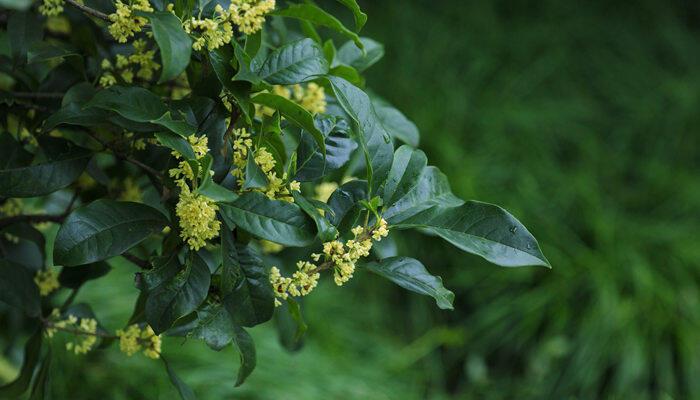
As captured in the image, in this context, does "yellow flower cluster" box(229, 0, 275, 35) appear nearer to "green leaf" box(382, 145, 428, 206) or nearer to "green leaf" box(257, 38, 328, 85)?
"green leaf" box(257, 38, 328, 85)

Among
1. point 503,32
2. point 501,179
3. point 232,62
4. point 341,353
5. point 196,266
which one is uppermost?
point 232,62

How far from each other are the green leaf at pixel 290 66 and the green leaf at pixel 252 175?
68 mm

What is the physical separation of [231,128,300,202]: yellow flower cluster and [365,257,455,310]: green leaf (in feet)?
0.27

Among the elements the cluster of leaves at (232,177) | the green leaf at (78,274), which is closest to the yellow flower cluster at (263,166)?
the cluster of leaves at (232,177)

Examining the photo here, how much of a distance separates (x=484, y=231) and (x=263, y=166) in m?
0.16

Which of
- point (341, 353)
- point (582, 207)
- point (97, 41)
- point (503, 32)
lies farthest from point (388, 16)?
point (97, 41)

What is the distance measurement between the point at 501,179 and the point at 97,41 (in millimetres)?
1514

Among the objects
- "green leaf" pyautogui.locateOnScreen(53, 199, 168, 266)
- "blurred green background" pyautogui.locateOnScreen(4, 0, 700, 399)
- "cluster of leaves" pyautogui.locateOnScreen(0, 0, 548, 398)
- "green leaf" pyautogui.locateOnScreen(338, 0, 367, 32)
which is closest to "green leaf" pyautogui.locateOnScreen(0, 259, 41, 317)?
"cluster of leaves" pyautogui.locateOnScreen(0, 0, 548, 398)

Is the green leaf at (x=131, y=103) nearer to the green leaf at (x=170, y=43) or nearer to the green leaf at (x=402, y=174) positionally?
the green leaf at (x=170, y=43)

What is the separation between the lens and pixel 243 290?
1.71 ft

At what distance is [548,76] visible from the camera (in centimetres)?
239

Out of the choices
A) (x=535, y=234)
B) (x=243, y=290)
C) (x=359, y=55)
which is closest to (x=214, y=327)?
(x=243, y=290)

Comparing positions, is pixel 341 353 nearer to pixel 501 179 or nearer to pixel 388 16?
pixel 501 179

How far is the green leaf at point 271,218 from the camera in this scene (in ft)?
1.64
